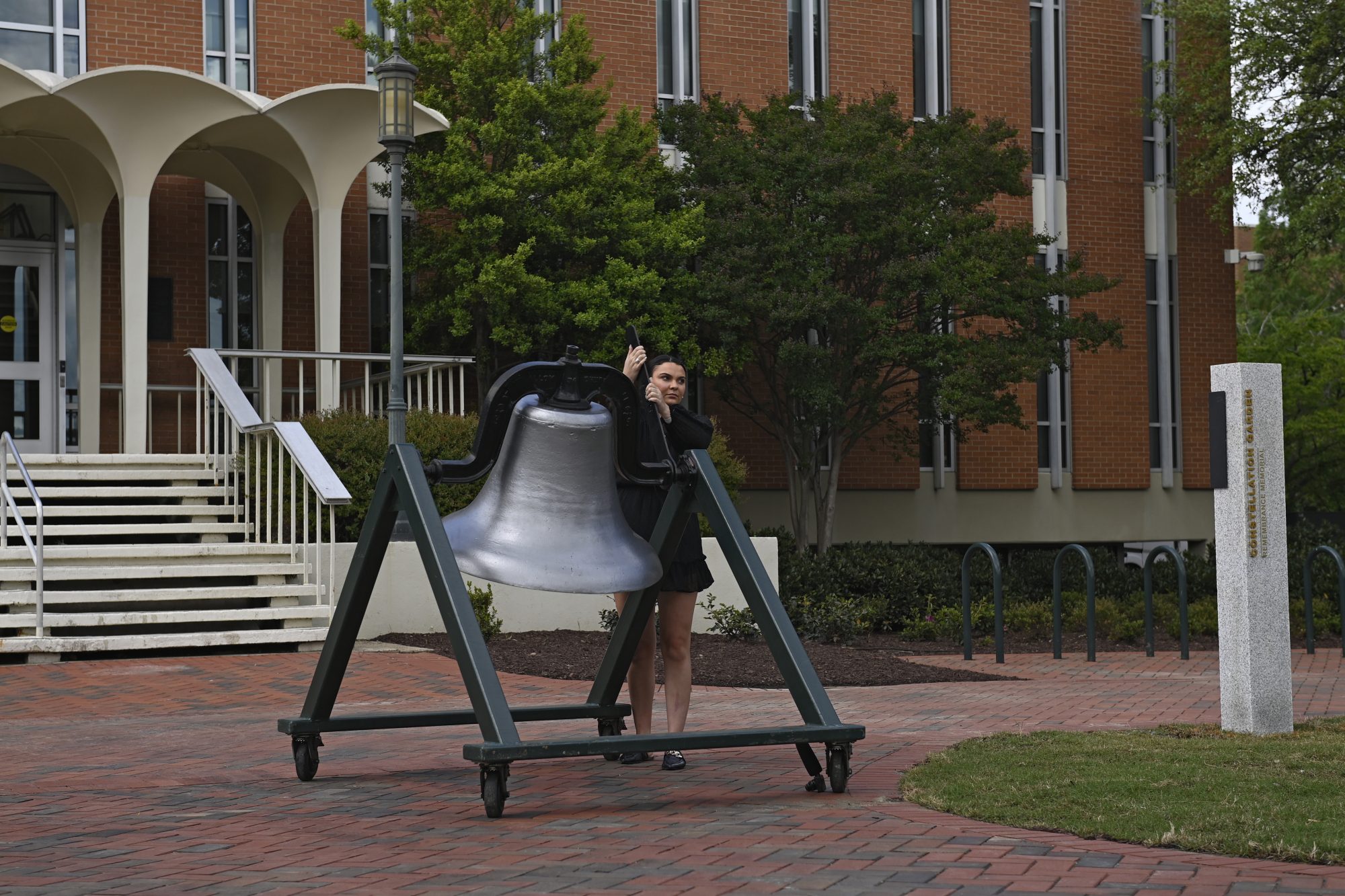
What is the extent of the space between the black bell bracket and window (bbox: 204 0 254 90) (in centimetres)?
1545

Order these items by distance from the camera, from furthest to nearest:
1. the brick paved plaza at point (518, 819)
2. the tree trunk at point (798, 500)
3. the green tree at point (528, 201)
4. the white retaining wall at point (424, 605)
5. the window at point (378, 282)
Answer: the tree trunk at point (798, 500)
the window at point (378, 282)
the green tree at point (528, 201)
the white retaining wall at point (424, 605)
the brick paved plaza at point (518, 819)

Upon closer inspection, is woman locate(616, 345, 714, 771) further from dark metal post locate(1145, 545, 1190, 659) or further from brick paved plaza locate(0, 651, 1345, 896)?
dark metal post locate(1145, 545, 1190, 659)

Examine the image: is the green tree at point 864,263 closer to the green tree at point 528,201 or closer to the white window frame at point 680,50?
the green tree at point 528,201

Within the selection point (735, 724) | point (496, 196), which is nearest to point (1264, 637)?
point (735, 724)

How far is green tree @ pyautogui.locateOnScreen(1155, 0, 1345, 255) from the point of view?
23.4 m

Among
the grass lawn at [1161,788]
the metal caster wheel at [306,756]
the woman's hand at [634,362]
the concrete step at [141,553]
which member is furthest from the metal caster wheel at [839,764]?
the concrete step at [141,553]

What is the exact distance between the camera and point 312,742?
673cm

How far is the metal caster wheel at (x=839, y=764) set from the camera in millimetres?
6199

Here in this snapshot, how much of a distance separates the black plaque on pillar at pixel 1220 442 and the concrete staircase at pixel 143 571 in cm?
741

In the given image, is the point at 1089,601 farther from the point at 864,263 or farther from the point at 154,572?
the point at 154,572

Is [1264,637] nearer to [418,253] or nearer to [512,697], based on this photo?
[512,697]

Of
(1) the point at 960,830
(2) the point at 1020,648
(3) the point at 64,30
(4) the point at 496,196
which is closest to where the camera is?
(1) the point at 960,830

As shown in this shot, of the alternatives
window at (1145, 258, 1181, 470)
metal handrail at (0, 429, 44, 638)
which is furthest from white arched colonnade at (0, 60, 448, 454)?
window at (1145, 258, 1181, 470)

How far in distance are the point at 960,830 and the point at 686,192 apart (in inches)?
605
